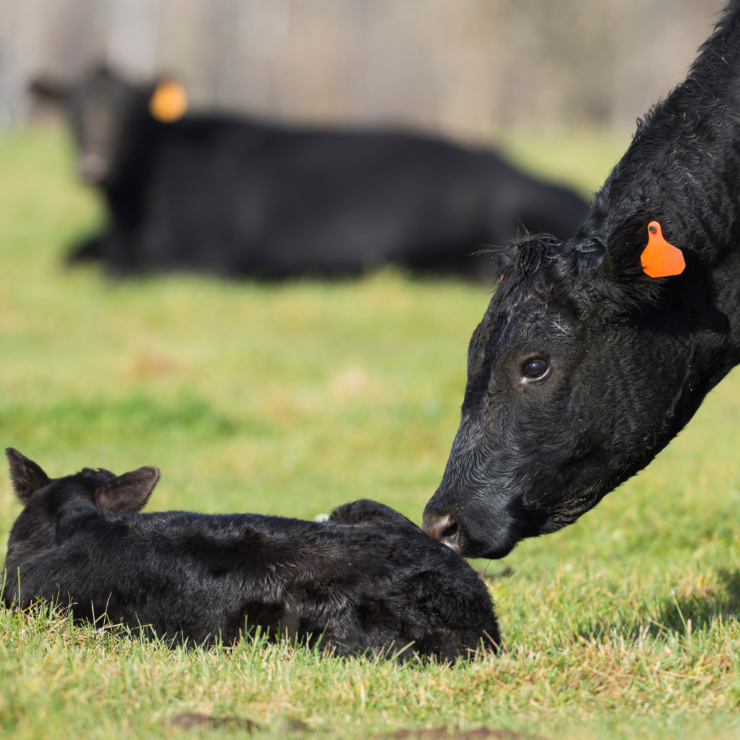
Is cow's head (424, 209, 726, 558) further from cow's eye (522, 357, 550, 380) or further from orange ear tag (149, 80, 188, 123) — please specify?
orange ear tag (149, 80, 188, 123)

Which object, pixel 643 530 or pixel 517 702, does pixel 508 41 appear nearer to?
pixel 643 530

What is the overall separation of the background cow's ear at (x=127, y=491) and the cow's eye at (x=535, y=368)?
71.4 inches

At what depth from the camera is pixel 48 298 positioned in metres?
13.5

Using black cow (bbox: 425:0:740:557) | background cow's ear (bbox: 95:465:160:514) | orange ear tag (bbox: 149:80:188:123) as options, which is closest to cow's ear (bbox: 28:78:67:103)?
orange ear tag (bbox: 149:80:188:123)

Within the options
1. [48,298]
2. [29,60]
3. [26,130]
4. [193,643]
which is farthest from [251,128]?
[29,60]

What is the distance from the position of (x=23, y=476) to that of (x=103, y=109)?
1161cm

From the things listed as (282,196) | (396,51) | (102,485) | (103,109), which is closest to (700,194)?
(102,485)

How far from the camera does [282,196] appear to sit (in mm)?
15312

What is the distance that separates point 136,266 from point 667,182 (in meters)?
12.1

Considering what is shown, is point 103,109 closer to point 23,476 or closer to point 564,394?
point 23,476

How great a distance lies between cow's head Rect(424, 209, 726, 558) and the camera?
3928 millimetres

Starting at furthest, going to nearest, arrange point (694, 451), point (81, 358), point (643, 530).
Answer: point (81, 358), point (694, 451), point (643, 530)

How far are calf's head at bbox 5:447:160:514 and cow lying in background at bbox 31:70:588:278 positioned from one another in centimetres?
1047

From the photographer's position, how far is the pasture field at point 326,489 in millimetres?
3113
